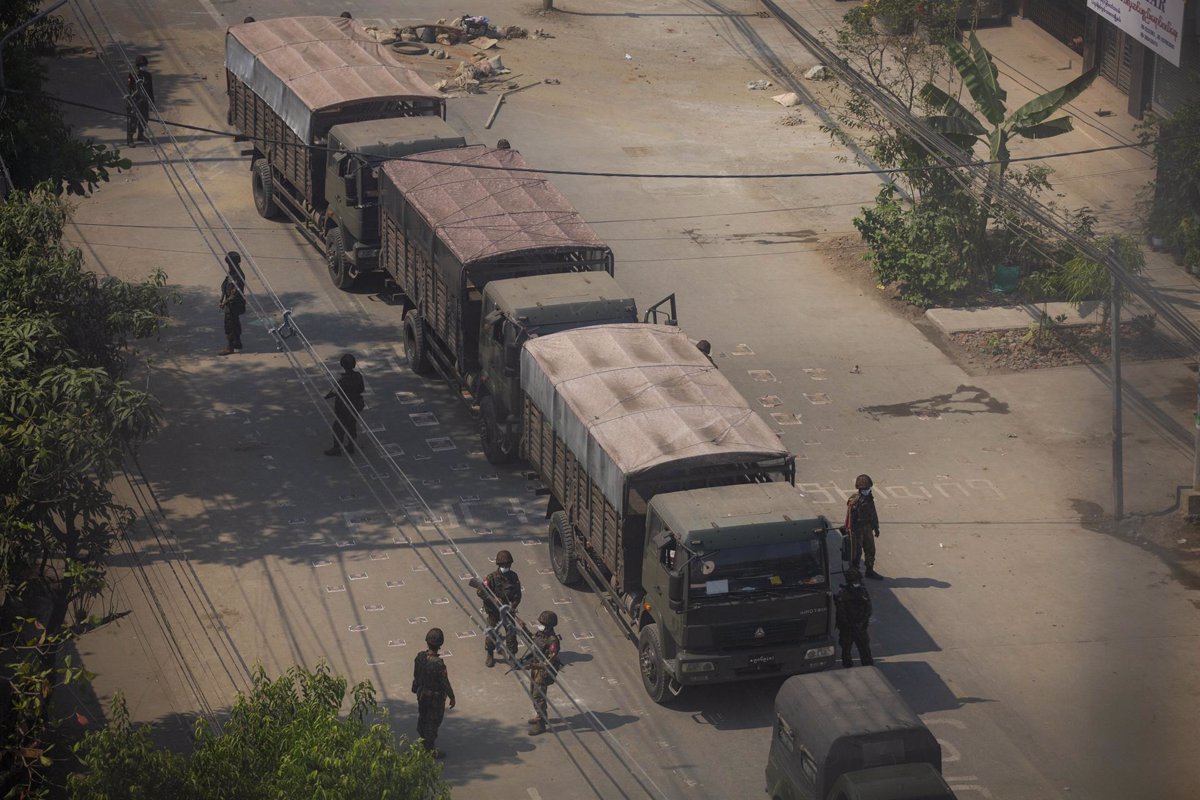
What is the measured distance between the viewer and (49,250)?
18.0 metres

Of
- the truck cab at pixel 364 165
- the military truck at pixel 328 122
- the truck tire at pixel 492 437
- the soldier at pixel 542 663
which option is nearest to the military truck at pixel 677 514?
the soldier at pixel 542 663

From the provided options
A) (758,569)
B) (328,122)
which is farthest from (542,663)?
(328,122)

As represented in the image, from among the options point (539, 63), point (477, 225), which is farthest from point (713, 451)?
point (539, 63)

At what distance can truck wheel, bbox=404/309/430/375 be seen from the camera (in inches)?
993

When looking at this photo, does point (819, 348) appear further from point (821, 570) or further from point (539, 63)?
point (539, 63)

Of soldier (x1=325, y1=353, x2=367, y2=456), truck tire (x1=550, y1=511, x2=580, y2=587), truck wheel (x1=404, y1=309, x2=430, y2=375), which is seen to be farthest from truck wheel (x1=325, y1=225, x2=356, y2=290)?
truck tire (x1=550, y1=511, x2=580, y2=587)

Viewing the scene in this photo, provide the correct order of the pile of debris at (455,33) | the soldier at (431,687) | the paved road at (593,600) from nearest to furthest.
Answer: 1. the soldier at (431,687)
2. the paved road at (593,600)
3. the pile of debris at (455,33)

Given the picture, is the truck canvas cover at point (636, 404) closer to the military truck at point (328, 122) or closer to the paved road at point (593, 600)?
the paved road at point (593, 600)

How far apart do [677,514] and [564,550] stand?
10.7 ft

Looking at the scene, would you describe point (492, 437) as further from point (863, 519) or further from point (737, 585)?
point (737, 585)

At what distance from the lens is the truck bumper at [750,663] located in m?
16.8

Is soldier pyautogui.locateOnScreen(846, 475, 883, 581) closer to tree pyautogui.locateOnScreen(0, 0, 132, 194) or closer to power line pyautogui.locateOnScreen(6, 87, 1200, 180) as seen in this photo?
power line pyautogui.locateOnScreen(6, 87, 1200, 180)

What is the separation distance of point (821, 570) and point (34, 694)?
27.9 feet

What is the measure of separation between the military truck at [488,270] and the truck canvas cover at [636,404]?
95 centimetres
